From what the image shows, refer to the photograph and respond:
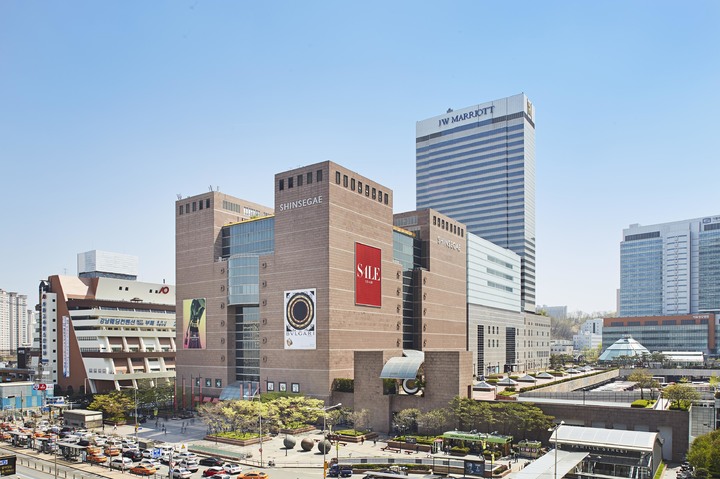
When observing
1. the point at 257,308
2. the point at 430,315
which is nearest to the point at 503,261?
the point at 430,315

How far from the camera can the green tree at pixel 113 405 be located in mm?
108375

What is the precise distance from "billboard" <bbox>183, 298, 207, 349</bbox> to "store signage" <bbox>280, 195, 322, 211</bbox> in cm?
3140

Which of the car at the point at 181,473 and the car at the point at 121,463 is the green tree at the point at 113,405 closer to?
the car at the point at 121,463

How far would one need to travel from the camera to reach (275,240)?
368 feet

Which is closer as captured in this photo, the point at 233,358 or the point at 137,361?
the point at 233,358

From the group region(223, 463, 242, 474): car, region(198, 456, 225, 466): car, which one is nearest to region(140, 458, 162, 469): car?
region(198, 456, 225, 466): car

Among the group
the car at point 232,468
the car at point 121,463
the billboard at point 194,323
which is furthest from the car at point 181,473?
the billboard at point 194,323

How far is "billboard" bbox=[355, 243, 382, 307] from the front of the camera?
110312 millimetres

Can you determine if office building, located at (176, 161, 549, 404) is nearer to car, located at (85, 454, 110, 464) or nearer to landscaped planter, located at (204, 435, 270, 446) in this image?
landscaped planter, located at (204, 435, 270, 446)

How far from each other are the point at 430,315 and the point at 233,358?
4766 cm

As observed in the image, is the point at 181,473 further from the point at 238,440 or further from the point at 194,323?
the point at 194,323

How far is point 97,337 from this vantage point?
490ft

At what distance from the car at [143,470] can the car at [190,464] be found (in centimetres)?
341

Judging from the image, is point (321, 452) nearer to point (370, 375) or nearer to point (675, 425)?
point (370, 375)
